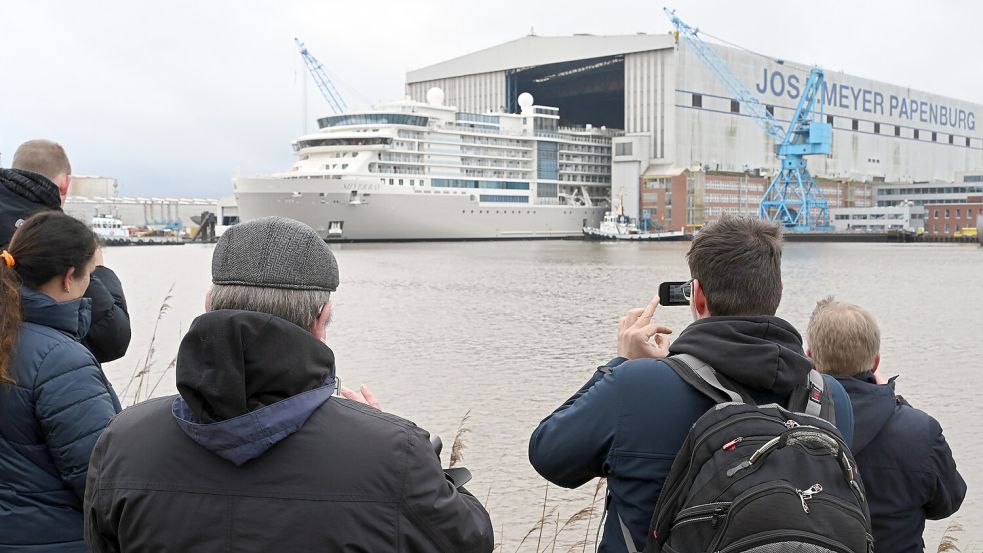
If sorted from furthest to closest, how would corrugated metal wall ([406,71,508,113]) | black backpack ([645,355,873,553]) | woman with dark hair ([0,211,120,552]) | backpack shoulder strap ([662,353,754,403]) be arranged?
corrugated metal wall ([406,71,508,113]), woman with dark hair ([0,211,120,552]), backpack shoulder strap ([662,353,754,403]), black backpack ([645,355,873,553])

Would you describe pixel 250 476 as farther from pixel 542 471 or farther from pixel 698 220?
pixel 698 220

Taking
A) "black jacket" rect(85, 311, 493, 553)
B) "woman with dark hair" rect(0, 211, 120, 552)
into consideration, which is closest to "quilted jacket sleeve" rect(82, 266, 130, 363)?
"woman with dark hair" rect(0, 211, 120, 552)

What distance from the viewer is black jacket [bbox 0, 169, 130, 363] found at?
2859 millimetres

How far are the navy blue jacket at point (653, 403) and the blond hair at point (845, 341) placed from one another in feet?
1.91

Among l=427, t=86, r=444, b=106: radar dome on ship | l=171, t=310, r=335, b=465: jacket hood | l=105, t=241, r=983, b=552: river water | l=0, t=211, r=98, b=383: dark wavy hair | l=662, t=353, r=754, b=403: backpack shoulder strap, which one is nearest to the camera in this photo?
l=171, t=310, r=335, b=465: jacket hood

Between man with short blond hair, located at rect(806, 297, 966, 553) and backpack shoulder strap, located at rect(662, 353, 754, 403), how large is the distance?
2.19ft

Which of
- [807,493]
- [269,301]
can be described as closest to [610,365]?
[807,493]

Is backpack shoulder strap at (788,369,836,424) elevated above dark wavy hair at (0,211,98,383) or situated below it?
below

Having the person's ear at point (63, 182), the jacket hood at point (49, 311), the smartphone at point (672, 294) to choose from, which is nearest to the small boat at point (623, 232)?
the person's ear at point (63, 182)

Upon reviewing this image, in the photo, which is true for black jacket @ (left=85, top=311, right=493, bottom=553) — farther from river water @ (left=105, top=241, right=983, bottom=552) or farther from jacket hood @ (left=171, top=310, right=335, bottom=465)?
river water @ (left=105, top=241, right=983, bottom=552)

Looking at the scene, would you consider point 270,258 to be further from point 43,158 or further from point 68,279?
point 43,158

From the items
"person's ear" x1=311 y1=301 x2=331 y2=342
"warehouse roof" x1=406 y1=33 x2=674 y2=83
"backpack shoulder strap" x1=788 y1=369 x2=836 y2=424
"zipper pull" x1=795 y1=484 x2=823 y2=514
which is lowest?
"zipper pull" x1=795 y1=484 x2=823 y2=514

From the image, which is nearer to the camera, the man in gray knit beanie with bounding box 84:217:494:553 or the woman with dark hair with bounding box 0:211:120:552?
the man in gray knit beanie with bounding box 84:217:494:553

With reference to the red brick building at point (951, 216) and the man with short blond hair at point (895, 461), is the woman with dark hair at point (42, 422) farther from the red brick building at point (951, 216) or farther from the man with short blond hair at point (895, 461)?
the red brick building at point (951, 216)
